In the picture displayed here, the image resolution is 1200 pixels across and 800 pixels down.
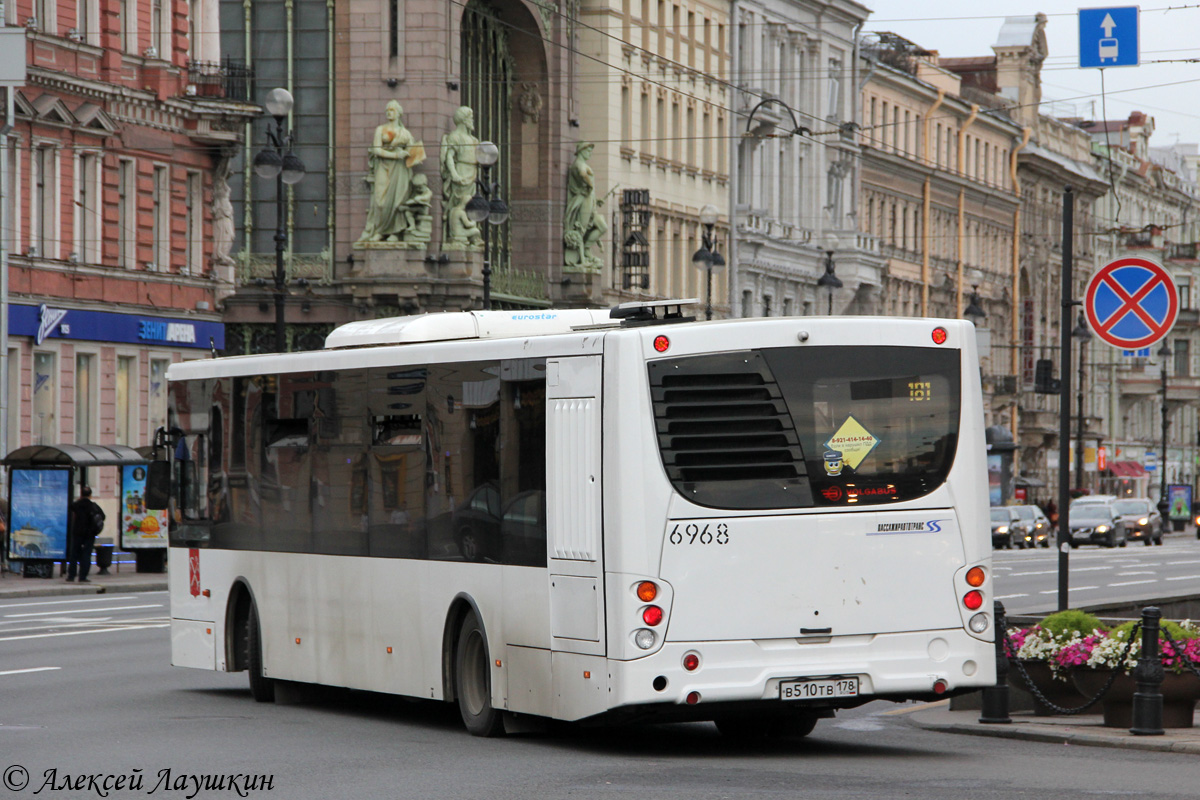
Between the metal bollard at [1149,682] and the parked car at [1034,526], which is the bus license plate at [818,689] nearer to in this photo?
the metal bollard at [1149,682]

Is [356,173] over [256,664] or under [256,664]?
over

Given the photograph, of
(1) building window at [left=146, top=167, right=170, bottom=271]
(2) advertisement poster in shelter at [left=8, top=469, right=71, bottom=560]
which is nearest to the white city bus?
(2) advertisement poster in shelter at [left=8, top=469, right=71, bottom=560]

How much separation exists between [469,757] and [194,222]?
39.3 metres

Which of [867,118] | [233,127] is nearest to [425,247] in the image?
[233,127]

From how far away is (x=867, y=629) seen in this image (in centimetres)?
1451

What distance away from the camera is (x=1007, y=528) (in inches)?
2749

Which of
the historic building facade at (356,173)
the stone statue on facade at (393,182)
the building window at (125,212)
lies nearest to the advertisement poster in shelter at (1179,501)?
the historic building facade at (356,173)

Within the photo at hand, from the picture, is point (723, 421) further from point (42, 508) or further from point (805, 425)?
point (42, 508)

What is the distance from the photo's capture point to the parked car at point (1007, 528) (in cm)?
6969

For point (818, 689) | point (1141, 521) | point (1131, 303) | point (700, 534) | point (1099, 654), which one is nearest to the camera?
point (700, 534)

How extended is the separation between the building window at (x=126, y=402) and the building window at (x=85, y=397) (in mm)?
937

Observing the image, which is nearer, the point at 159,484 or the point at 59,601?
the point at 159,484

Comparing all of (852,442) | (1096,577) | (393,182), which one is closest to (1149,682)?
(852,442)

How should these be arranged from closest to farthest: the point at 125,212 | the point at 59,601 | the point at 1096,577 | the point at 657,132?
the point at 59,601, the point at 1096,577, the point at 125,212, the point at 657,132
